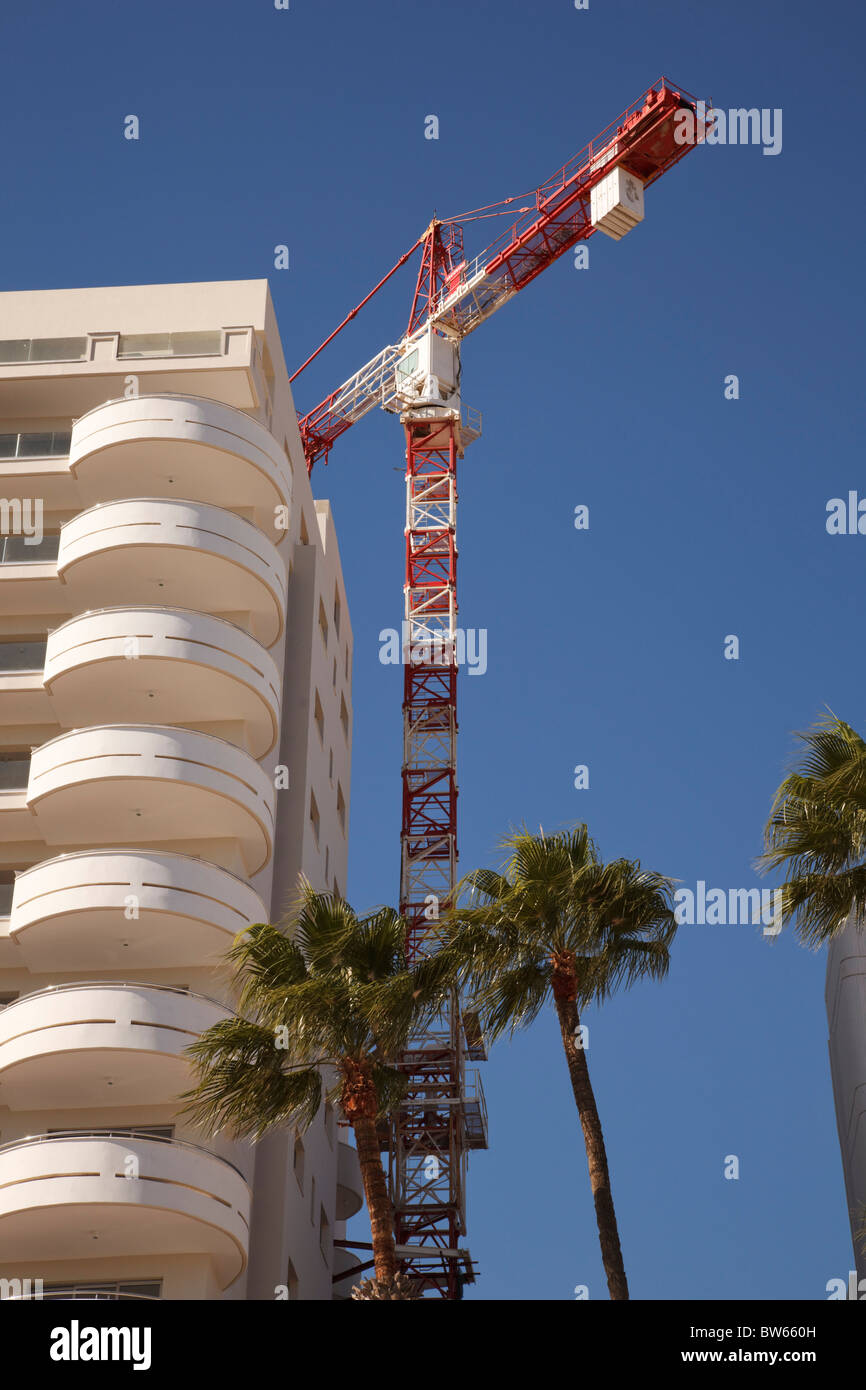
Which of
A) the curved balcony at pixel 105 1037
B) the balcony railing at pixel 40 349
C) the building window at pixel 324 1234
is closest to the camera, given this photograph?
the curved balcony at pixel 105 1037

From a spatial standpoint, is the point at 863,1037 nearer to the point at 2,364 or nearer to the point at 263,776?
the point at 263,776

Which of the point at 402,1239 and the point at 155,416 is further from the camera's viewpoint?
the point at 402,1239

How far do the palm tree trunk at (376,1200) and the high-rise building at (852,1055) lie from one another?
795 inches

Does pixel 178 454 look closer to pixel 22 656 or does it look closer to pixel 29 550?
pixel 29 550

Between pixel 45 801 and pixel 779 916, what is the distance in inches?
784

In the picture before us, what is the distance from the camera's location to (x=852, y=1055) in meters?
46.2

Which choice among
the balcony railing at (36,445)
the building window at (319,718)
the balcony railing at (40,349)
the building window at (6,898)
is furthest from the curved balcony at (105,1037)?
the balcony railing at (40,349)

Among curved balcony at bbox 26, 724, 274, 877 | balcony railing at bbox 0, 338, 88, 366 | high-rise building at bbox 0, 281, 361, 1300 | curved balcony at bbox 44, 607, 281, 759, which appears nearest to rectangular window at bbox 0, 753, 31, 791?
high-rise building at bbox 0, 281, 361, 1300

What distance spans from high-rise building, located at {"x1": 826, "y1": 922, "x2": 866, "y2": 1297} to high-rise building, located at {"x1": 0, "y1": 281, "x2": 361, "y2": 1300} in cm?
1365

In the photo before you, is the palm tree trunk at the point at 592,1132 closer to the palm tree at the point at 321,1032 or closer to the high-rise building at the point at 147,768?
the palm tree at the point at 321,1032

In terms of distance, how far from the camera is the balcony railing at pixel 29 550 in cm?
4444

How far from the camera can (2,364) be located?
154 ft
